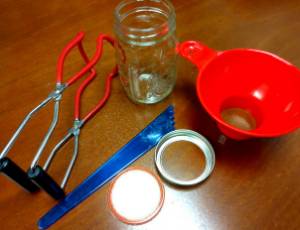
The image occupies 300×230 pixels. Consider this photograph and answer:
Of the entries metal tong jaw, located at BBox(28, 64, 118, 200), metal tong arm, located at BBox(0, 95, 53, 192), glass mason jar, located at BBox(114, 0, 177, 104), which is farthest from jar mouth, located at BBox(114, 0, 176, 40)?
metal tong arm, located at BBox(0, 95, 53, 192)

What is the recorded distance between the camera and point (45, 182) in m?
0.33

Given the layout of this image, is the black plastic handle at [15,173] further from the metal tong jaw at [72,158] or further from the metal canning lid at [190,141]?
the metal canning lid at [190,141]

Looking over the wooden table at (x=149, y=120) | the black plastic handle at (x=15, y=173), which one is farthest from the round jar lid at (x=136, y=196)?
the black plastic handle at (x=15, y=173)

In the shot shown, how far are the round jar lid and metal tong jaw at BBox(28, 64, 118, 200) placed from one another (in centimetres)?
7

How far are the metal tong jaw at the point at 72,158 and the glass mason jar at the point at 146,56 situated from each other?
41 mm

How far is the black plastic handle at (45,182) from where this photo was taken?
0.31 metres

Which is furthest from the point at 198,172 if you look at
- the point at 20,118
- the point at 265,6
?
the point at 265,6

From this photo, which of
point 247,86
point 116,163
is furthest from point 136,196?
point 247,86

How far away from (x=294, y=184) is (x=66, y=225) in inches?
12.5

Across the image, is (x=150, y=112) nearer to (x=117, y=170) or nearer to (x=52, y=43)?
(x=117, y=170)

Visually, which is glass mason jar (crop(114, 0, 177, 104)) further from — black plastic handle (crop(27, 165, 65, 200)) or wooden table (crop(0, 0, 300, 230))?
black plastic handle (crop(27, 165, 65, 200))

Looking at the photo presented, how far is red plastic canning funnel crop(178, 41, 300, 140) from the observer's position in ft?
1.35

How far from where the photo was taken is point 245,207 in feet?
1.18

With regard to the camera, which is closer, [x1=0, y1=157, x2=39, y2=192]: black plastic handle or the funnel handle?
[x1=0, y1=157, x2=39, y2=192]: black plastic handle
